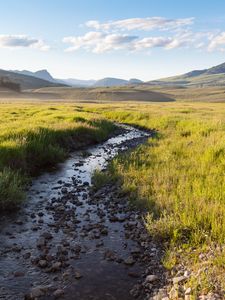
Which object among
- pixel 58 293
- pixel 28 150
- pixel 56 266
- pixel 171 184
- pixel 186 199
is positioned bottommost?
pixel 58 293

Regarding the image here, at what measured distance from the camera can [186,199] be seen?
35.3 feet

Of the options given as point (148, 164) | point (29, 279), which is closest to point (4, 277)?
point (29, 279)

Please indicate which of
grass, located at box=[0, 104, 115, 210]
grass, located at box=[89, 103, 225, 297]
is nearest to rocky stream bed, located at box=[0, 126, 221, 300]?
grass, located at box=[89, 103, 225, 297]

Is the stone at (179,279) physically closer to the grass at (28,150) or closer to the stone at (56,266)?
the stone at (56,266)

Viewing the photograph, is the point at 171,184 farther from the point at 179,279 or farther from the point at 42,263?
the point at 42,263

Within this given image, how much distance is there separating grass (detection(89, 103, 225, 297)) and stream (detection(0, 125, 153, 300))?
80cm

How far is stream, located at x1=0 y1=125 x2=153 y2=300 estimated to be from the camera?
748 cm

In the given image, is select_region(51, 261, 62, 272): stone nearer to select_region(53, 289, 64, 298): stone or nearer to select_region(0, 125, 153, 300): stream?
select_region(0, 125, 153, 300): stream

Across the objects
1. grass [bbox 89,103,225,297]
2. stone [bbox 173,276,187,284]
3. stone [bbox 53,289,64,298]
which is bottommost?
stone [bbox 53,289,64,298]

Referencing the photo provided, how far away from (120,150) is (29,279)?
1595 centimetres

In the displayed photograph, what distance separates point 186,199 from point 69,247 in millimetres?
3789

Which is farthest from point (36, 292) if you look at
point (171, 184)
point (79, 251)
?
point (171, 184)

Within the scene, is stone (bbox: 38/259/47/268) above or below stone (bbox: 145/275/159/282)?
above

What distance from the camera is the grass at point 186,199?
7802mm
